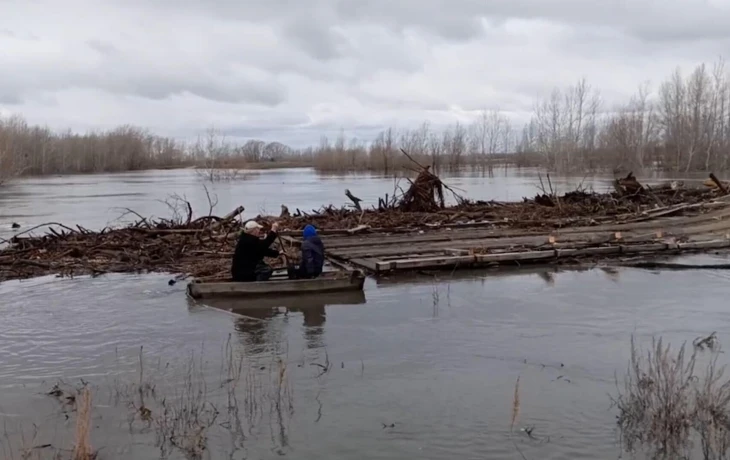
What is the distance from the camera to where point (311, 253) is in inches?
497

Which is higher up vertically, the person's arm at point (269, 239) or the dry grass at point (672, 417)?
the person's arm at point (269, 239)

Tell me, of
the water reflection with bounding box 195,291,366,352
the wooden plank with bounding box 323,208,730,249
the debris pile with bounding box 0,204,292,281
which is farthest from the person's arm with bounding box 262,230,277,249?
the wooden plank with bounding box 323,208,730,249

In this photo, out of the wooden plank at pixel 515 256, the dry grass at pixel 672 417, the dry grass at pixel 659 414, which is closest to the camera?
the dry grass at pixel 672 417

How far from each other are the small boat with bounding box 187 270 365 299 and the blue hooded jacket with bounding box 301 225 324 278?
21cm

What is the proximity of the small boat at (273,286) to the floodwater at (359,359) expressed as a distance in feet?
0.70

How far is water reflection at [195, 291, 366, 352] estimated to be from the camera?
33.9 ft

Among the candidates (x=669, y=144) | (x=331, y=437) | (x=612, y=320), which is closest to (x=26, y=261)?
(x=331, y=437)

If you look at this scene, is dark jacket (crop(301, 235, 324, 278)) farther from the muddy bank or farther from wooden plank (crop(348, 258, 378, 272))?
wooden plank (crop(348, 258, 378, 272))

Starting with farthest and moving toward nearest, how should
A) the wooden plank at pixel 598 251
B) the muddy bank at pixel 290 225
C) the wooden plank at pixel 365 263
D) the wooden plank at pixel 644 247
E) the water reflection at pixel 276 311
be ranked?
the wooden plank at pixel 644 247, the wooden plank at pixel 598 251, the muddy bank at pixel 290 225, the wooden plank at pixel 365 263, the water reflection at pixel 276 311

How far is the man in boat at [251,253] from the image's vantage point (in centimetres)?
1218

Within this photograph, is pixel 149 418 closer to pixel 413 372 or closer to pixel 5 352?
pixel 413 372

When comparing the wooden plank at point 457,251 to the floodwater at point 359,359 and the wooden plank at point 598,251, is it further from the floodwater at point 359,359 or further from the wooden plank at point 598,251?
the wooden plank at point 598,251

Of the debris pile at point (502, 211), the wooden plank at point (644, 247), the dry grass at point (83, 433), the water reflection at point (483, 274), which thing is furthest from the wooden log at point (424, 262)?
the dry grass at point (83, 433)

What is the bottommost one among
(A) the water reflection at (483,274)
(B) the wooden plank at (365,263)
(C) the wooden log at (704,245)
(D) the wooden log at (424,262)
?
(A) the water reflection at (483,274)
